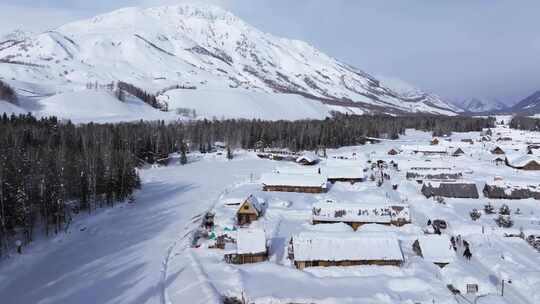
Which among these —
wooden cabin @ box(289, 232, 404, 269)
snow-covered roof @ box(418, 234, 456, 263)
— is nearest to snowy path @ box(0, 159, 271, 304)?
wooden cabin @ box(289, 232, 404, 269)

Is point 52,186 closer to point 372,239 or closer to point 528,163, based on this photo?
point 372,239

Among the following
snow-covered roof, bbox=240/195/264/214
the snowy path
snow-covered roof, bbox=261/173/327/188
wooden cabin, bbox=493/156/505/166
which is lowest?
the snowy path

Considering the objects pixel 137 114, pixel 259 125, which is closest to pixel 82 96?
pixel 137 114

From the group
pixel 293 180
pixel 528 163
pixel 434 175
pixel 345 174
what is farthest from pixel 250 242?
pixel 528 163

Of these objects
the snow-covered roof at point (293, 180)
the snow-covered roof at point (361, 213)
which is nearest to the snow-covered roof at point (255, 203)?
the snow-covered roof at point (361, 213)

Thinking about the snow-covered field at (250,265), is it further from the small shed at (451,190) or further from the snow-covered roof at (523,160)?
the snow-covered roof at (523,160)

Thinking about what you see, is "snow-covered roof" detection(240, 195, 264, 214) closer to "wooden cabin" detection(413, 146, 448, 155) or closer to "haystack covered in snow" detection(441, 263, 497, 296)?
"haystack covered in snow" detection(441, 263, 497, 296)
